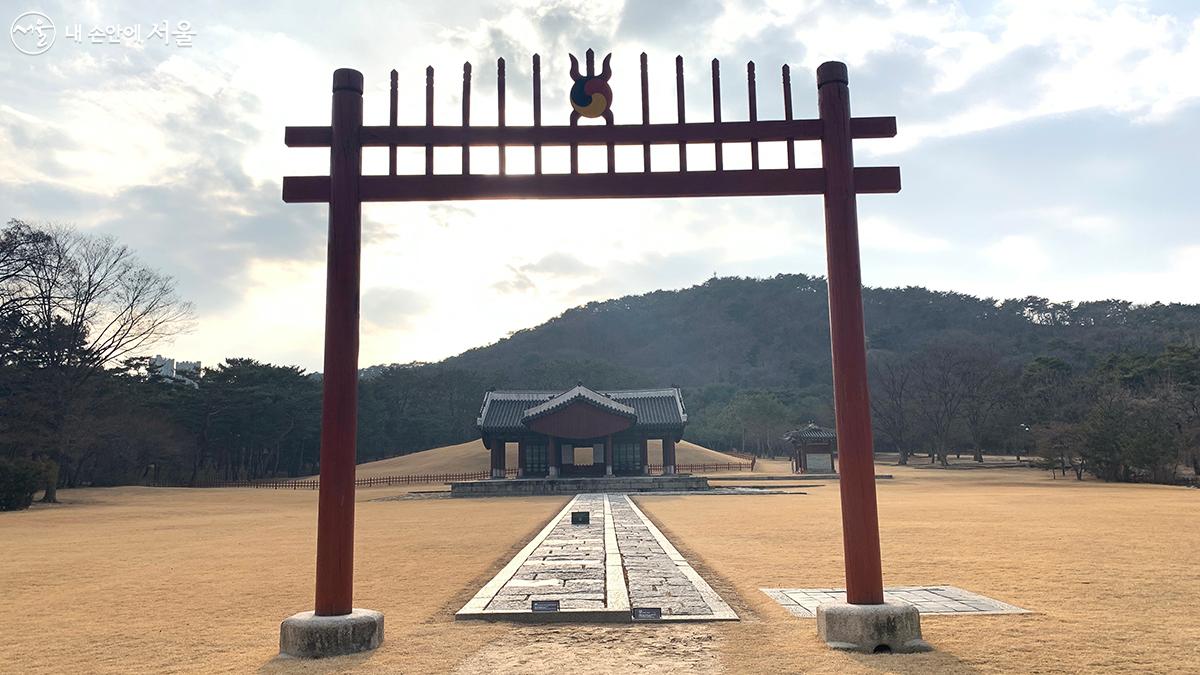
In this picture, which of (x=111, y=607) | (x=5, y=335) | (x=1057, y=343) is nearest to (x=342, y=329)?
(x=111, y=607)

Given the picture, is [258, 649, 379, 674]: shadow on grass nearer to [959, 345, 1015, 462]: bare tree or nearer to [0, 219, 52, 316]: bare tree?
[0, 219, 52, 316]: bare tree

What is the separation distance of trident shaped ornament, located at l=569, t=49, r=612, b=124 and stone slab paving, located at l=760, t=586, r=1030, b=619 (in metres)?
5.06

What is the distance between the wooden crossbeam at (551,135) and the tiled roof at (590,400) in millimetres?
30279

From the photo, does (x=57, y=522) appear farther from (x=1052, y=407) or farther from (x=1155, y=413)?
(x=1052, y=407)

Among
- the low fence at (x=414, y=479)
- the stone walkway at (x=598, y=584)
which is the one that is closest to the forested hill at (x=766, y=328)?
the low fence at (x=414, y=479)

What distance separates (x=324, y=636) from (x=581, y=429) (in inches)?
1215

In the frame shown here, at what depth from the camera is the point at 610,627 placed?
671cm

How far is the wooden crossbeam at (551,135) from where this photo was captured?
6449 mm

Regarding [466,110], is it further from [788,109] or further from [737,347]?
[737,347]

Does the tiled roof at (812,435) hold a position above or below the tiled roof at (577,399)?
below

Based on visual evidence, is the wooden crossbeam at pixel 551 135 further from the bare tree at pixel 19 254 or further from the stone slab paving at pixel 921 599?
the bare tree at pixel 19 254

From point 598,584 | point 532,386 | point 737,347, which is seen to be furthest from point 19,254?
point 737,347

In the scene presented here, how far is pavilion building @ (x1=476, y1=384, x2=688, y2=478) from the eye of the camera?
36625mm

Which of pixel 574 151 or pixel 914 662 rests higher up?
pixel 574 151
